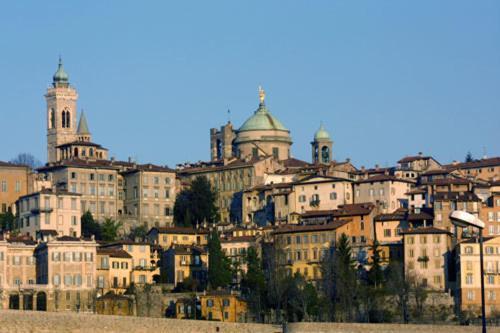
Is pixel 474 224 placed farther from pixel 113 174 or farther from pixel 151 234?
pixel 113 174

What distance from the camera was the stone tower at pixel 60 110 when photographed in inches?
4464

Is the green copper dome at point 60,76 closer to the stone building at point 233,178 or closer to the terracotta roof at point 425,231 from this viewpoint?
the stone building at point 233,178

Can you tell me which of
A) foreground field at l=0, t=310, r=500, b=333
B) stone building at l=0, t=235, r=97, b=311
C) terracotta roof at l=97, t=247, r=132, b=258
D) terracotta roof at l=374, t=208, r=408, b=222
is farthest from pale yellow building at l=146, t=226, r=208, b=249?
foreground field at l=0, t=310, r=500, b=333

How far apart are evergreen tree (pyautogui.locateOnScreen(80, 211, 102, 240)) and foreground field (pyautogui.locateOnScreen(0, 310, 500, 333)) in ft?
76.2

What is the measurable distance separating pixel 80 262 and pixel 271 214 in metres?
18.4

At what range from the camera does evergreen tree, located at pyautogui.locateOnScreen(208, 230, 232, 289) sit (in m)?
70.4

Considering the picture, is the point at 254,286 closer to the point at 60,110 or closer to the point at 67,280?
the point at 67,280

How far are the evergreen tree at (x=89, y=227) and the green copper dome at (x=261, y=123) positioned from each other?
76.4 feet

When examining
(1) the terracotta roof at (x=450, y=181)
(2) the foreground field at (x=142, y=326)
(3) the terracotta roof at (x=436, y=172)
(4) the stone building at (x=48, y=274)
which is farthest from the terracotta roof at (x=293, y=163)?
(2) the foreground field at (x=142, y=326)

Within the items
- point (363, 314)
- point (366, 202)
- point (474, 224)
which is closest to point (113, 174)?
point (366, 202)

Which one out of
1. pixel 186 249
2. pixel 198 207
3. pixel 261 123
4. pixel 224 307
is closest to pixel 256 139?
pixel 261 123

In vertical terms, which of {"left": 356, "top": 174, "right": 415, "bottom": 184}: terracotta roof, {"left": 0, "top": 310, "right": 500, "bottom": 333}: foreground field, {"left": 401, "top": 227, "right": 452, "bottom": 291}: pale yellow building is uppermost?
{"left": 356, "top": 174, "right": 415, "bottom": 184}: terracotta roof

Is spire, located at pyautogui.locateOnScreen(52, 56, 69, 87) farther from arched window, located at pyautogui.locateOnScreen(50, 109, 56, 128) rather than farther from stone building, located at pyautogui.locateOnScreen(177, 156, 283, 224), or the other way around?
stone building, located at pyautogui.locateOnScreen(177, 156, 283, 224)

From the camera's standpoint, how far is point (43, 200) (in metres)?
76.6
